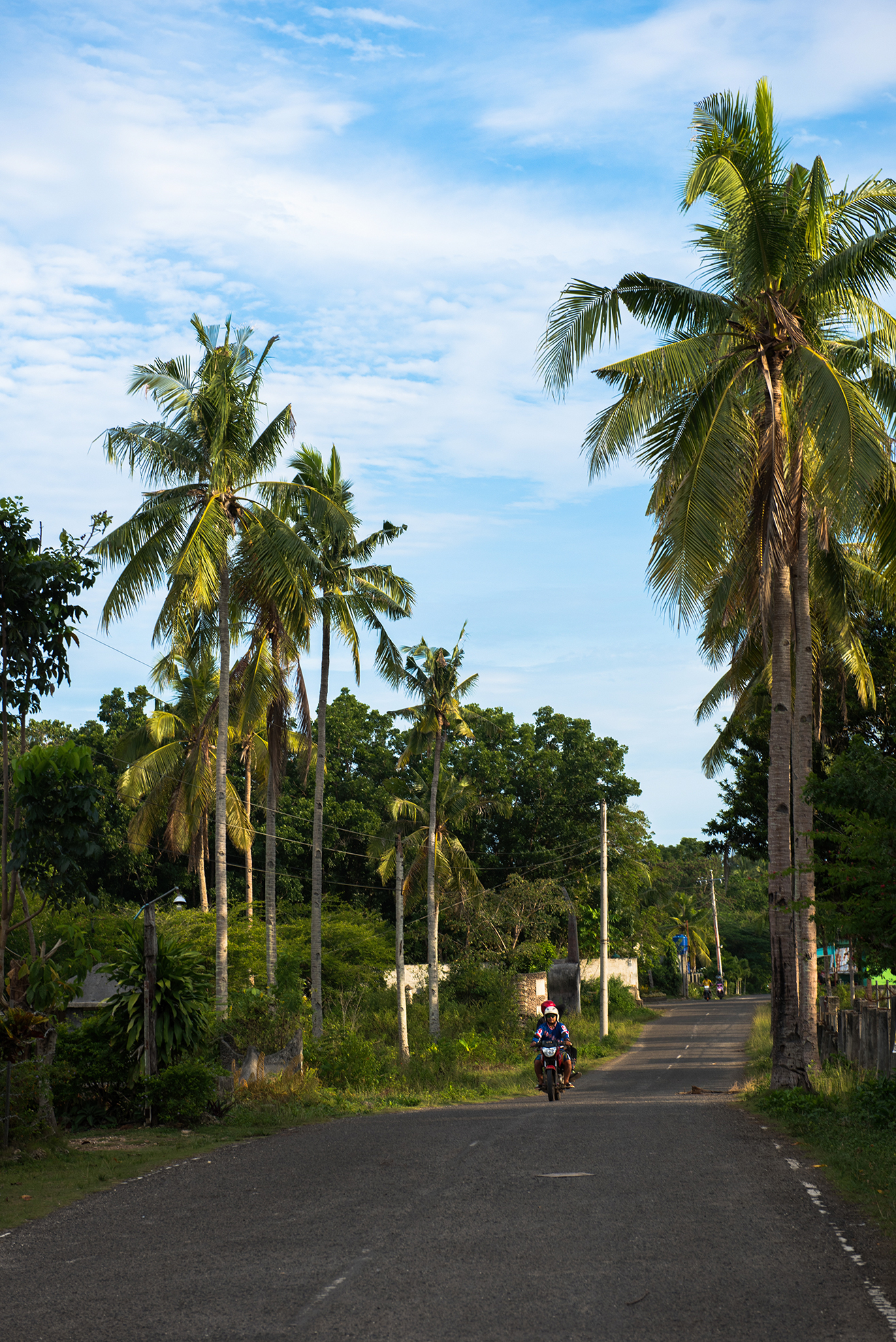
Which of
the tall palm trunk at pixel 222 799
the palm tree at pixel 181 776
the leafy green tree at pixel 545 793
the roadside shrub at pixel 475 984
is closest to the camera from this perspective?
the tall palm trunk at pixel 222 799

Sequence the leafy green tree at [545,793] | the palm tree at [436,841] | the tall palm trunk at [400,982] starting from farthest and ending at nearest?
the leafy green tree at [545,793]
the palm tree at [436,841]
the tall palm trunk at [400,982]

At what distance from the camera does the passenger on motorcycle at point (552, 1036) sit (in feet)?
71.8

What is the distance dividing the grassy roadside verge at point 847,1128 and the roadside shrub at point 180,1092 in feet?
25.7

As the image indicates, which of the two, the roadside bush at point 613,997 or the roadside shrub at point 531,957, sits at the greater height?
the roadside shrub at point 531,957

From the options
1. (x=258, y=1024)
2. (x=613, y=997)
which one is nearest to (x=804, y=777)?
(x=258, y=1024)

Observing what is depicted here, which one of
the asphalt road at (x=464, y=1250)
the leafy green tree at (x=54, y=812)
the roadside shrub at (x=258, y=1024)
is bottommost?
the roadside shrub at (x=258, y=1024)

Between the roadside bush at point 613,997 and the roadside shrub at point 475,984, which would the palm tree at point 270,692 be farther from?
the roadside bush at point 613,997

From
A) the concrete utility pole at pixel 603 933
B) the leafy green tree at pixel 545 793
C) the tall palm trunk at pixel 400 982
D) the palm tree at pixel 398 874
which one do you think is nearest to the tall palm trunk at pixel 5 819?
the palm tree at pixel 398 874

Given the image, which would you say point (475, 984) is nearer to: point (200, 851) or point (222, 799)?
point (200, 851)

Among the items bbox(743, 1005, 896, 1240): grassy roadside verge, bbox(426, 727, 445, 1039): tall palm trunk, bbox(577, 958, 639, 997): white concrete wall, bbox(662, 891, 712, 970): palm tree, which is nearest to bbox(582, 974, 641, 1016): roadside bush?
bbox(577, 958, 639, 997): white concrete wall

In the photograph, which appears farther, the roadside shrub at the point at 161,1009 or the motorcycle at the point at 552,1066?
the motorcycle at the point at 552,1066

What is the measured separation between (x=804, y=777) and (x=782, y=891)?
2.08 metres

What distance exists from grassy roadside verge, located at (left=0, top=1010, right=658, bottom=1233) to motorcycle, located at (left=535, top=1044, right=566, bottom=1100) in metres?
2.10

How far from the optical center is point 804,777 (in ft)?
61.7
